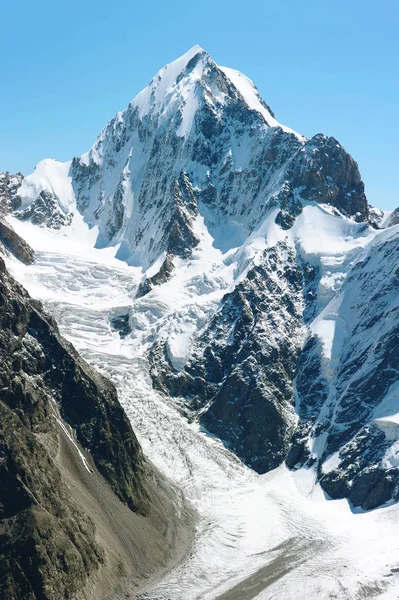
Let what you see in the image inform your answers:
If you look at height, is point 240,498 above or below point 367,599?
above

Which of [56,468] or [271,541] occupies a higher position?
[56,468]

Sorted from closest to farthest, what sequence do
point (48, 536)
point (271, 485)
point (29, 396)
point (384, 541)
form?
point (48, 536)
point (29, 396)
point (384, 541)
point (271, 485)

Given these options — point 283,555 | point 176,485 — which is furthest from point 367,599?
point 176,485

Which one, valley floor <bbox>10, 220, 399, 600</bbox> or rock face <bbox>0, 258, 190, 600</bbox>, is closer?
rock face <bbox>0, 258, 190, 600</bbox>

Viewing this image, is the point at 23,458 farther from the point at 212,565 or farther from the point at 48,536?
the point at 212,565

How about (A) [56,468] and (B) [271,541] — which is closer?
(A) [56,468]

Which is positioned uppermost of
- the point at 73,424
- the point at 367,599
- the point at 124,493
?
the point at 73,424

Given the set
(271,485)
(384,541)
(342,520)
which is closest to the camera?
(384,541)

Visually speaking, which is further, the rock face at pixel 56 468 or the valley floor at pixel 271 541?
the valley floor at pixel 271 541
